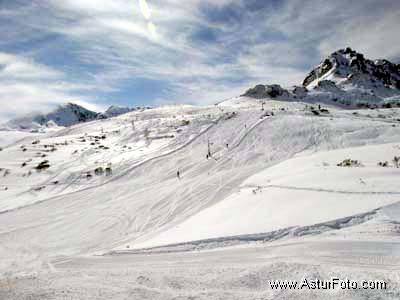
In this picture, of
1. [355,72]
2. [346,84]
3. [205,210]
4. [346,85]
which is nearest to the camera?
[205,210]

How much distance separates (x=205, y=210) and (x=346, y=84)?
349 feet

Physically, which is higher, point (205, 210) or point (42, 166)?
point (42, 166)

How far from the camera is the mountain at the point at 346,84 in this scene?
7412 centimetres

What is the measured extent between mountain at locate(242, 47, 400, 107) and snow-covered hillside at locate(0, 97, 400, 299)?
52408 mm

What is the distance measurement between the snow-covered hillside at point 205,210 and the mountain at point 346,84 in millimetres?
52408

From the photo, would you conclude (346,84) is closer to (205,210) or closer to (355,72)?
(355,72)

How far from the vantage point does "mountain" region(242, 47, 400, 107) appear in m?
74.1

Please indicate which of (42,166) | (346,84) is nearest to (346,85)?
(346,84)

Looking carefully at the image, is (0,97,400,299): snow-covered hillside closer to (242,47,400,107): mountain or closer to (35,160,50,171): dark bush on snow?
(35,160,50,171): dark bush on snow

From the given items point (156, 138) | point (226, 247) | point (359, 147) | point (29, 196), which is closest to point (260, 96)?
point (156, 138)

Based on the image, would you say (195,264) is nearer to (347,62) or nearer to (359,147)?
(359,147)

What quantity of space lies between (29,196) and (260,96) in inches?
2517

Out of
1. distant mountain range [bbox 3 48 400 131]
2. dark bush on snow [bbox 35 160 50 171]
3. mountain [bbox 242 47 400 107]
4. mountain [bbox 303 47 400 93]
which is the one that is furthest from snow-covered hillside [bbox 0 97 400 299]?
mountain [bbox 303 47 400 93]

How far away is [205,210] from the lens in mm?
12750
